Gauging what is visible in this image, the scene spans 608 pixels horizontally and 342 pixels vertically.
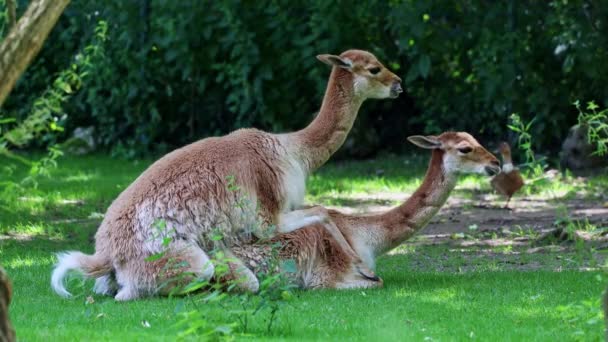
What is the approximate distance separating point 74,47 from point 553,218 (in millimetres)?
8722

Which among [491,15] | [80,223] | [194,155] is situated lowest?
[80,223]

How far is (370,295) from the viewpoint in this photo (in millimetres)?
8188

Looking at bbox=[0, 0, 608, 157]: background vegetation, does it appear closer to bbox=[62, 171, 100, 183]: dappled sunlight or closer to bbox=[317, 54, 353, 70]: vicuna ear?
bbox=[62, 171, 100, 183]: dappled sunlight

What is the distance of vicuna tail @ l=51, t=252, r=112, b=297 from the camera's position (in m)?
8.02

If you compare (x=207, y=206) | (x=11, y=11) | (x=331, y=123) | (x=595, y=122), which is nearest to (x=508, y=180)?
(x=595, y=122)

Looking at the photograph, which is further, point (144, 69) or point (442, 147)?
point (144, 69)

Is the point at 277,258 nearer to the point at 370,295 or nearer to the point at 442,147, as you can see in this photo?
the point at 370,295

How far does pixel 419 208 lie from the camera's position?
30.1ft

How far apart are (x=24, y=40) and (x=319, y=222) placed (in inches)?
154

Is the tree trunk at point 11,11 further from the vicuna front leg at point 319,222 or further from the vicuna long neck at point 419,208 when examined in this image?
the vicuna long neck at point 419,208

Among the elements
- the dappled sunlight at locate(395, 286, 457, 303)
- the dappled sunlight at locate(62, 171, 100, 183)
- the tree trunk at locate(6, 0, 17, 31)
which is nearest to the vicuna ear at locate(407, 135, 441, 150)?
the dappled sunlight at locate(395, 286, 457, 303)

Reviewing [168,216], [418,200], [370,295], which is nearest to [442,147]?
[418,200]

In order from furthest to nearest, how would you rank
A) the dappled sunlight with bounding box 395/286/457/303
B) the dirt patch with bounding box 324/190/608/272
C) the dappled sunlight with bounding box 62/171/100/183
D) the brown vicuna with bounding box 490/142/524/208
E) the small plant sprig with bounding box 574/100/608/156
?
the dappled sunlight with bounding box 62/171/100/183 < the brown vicuna with bounding box 490/142/524/208 < the dirt patch with bounding box 324/190/608/272 < the small plant sprig with bounding box 574/100/608/156 < the dappled sunlight with bounding box 395/286/457/303

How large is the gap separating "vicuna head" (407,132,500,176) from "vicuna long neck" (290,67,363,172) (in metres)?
0.56
